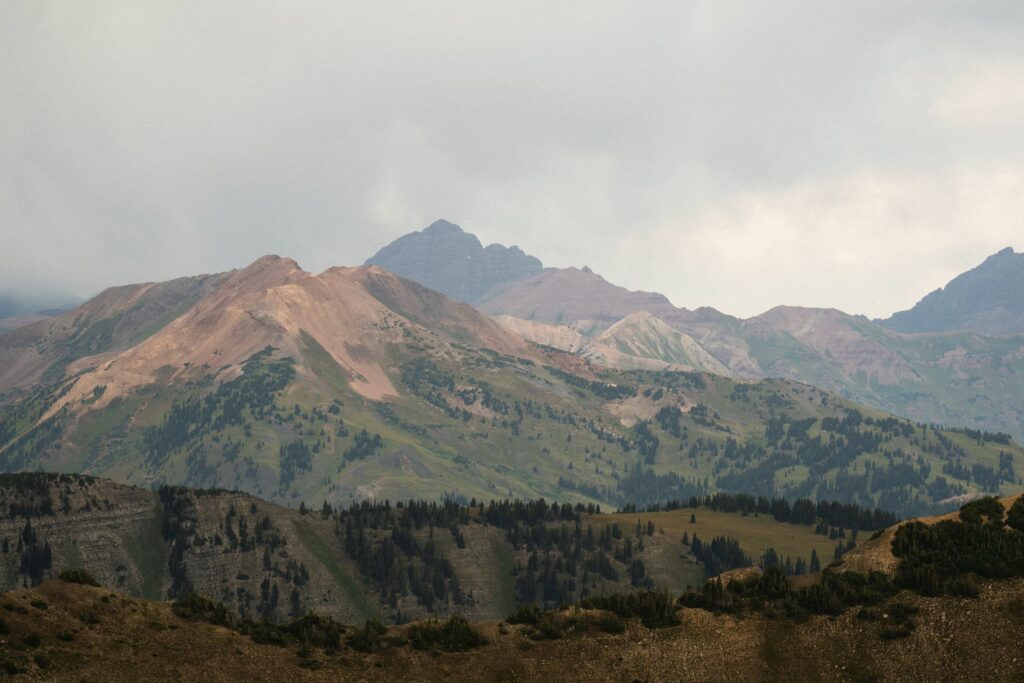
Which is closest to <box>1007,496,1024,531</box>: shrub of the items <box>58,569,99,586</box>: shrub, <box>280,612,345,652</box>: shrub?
<box>280,612,345,652</box>: shrub

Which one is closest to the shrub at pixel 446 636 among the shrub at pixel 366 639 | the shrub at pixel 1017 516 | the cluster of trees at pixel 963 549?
the shrub at pixel 366 639

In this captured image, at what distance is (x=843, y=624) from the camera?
98500mm

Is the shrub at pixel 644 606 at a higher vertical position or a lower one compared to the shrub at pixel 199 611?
lower

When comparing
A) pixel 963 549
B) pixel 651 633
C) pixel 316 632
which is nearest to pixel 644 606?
pixel 651 633

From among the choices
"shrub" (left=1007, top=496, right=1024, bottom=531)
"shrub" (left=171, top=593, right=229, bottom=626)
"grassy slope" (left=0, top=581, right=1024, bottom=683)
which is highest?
"shrub" (left=1007, top=496, right=1024, bottom=531)

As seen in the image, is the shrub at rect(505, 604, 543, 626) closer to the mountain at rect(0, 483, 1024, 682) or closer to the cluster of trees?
the mountain at rect(0, 483, 1024, 682)

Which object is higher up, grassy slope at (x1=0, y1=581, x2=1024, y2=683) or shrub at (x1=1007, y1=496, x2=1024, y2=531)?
shrub at (x1=1007, y1=496, x2=1024, y2=531)

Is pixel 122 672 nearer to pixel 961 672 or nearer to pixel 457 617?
pixel 457 617

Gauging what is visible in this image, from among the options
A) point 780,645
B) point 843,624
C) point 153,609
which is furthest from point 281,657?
point 843,624

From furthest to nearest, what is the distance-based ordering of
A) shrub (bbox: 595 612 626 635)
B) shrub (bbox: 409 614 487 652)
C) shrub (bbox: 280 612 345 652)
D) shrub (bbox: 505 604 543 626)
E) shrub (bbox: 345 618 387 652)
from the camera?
shrub (bbox: 505 604 543 626) → shrub (bbox: 595 612 626 635) → shrub (bbox: 409 614 487 652) → shrub (bbox: 345 618 387 652) → shrub (bbox: 280 612 345 652)

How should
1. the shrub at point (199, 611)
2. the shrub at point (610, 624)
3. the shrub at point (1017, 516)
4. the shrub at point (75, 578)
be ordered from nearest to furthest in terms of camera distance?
the shrub at point (75, 578)
the shrub at point (199, 611)
the shrub at point (610, 624)
the shrub at point (1017, 516)

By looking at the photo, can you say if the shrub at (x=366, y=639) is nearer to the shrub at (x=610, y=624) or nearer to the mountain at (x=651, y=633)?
the mountain at (x=651, y=633)

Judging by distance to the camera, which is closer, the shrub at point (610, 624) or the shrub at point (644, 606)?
the shrub at point (610, 624)

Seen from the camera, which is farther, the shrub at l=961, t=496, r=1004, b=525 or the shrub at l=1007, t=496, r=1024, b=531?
the shrub at l=961, t=496, r=1004, b=525
